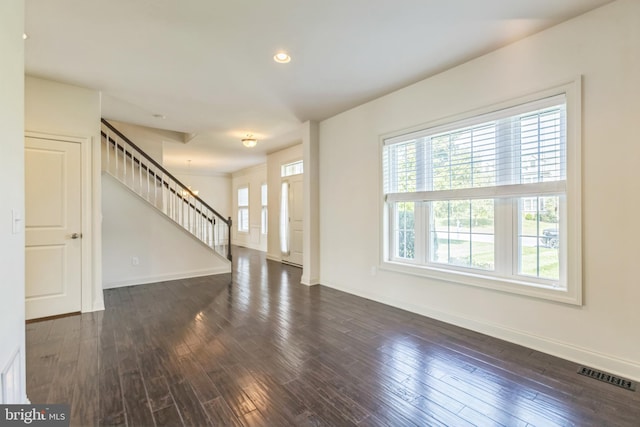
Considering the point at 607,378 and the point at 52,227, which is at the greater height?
the point at 52,227

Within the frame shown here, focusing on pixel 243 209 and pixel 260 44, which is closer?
pixel 260 44

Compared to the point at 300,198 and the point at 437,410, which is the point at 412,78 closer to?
the point at 437,410

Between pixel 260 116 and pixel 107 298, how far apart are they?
3.56 meters

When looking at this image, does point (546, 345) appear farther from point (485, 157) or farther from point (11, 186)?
point (11, 186)

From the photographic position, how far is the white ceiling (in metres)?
2.20

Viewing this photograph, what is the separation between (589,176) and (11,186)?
→ 12.7 ft

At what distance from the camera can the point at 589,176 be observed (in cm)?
229

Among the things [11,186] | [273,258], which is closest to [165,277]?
[273,258]

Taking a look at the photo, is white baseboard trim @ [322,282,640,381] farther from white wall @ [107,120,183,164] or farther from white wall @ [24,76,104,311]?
white wall @ [107,120,183,164]

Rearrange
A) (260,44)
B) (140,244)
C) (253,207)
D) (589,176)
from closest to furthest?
(589,176) → (260,44) → (140,244) → (253,207)

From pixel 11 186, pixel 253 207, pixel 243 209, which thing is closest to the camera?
pixel 11 186

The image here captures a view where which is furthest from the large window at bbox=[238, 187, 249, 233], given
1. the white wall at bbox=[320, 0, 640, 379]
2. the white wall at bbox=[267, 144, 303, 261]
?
the white wall at bbox=[320, 0, 640, 379]

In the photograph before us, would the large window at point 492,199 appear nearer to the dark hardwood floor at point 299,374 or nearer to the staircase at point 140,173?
the dark hardwood floor at point 299,374

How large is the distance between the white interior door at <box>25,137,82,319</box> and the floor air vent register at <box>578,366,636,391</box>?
17.2 feet
